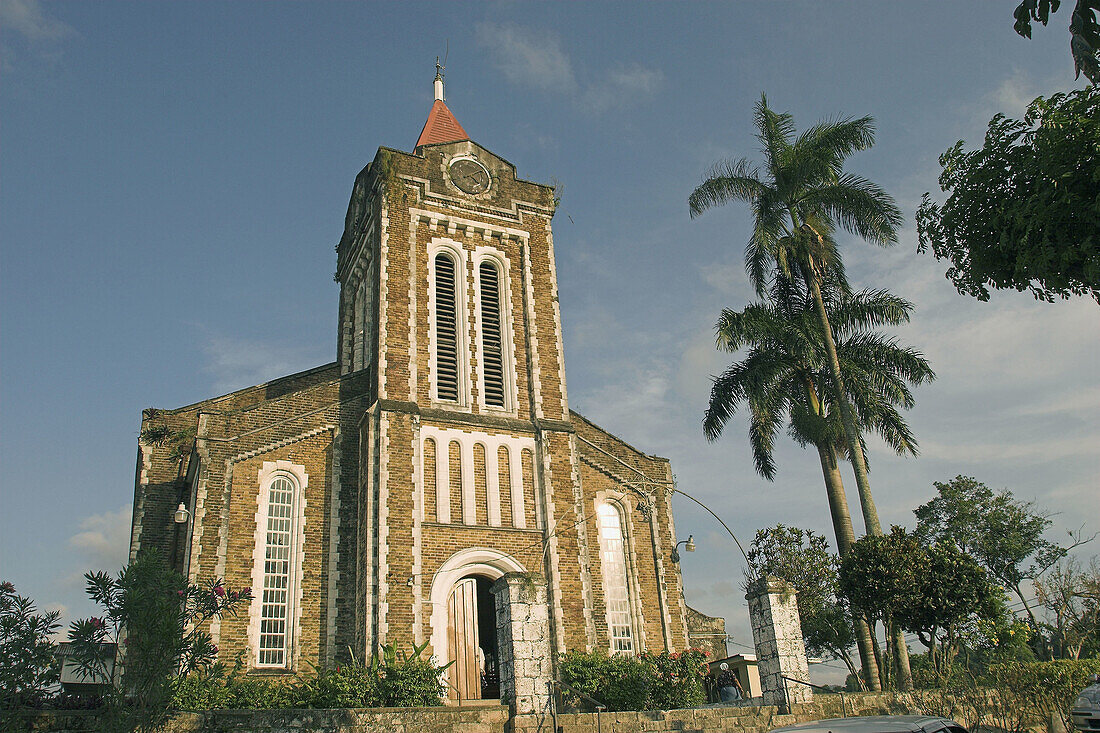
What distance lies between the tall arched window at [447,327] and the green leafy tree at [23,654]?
43.4 ft

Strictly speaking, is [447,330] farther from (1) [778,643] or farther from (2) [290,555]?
(1) [778,643]

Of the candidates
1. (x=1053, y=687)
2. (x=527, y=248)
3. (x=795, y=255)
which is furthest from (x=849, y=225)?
(x=1053, y=687)

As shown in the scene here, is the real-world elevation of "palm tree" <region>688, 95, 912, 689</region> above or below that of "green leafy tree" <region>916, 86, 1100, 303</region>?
above

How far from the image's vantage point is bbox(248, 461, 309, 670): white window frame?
65.1 ft

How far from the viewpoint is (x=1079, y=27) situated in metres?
6.52

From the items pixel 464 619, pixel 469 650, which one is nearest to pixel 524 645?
pixel 469 650

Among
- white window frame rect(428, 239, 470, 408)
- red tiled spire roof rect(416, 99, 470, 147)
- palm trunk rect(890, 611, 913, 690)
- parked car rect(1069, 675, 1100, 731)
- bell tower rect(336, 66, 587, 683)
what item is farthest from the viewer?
red tiled spire roof rect(416, 99, 470, 147)

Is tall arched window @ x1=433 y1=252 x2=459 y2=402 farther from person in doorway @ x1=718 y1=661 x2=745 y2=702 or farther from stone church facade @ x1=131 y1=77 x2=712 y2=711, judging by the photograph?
person in doorway @ x1=718 y1=661 x2=745 y2=702

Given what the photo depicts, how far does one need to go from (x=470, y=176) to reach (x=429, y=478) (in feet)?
34.6

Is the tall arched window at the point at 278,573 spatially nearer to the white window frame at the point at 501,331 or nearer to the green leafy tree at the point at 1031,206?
the white window frame at the point at 501,331

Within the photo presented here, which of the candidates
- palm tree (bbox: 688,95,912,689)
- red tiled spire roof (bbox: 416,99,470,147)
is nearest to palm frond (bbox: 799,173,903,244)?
palm tree (bbox: 688,95,912,689)

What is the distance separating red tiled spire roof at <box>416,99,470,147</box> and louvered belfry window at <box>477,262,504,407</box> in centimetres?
627

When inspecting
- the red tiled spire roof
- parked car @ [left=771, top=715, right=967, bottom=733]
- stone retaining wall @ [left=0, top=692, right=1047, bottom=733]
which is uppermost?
the red tiled spire roof

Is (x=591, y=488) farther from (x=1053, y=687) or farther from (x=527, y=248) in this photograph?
(x=1053, y=687)
